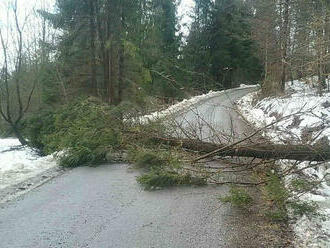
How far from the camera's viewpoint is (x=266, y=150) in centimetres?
738

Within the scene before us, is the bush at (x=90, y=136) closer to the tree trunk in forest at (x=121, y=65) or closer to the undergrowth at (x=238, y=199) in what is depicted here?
the undergrowth at (x=238, y=199)

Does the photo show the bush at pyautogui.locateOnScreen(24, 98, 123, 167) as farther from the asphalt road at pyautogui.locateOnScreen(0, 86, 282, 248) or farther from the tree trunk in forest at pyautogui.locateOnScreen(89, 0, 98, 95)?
the tree trunk in forest at pyautogui.locateOnScreen(89, 0, 98, 95)

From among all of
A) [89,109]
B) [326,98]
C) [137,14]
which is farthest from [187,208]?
[137,14]

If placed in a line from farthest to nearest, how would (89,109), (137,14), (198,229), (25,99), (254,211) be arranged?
(25,99) → (137,14) → (89,109) → (254,211) → (198,229)

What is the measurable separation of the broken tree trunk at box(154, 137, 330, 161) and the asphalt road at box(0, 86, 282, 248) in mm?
736

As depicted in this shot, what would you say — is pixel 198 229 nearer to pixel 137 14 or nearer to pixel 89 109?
pixel 89 109

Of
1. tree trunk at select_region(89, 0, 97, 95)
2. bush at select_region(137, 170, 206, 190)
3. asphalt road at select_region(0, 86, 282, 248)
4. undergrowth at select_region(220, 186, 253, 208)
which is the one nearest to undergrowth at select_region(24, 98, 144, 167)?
asphalt road at select_region(0, 86, 282, 248)

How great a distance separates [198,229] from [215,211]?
2.80ft

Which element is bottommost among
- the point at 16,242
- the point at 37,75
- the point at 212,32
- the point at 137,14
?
the point at 16,242

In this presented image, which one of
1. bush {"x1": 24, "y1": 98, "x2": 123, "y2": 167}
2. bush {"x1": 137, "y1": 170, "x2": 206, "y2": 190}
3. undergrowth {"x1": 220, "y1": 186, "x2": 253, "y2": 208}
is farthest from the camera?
bush {"x1": 24, "y1": 98, "x2": 123, "y2": 167}

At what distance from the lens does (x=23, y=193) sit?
7.55m

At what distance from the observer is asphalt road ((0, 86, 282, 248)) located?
5.32 meters

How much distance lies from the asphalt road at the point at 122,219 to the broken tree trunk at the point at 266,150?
74 cm

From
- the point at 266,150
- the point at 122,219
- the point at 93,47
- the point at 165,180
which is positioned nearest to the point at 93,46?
the point at 93,47
